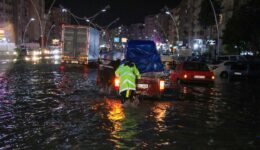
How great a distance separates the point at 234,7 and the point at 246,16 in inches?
1246

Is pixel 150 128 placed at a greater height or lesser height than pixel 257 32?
lesser

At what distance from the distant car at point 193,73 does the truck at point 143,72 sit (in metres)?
8.08

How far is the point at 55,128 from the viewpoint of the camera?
11.4 m

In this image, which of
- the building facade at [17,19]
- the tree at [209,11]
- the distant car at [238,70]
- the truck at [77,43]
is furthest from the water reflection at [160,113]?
the building facade at [17,19]

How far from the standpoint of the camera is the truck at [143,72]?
57.1ft

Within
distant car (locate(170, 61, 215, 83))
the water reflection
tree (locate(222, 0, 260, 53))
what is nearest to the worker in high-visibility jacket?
the water reflection

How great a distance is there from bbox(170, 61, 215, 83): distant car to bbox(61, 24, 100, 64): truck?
14.1 meters

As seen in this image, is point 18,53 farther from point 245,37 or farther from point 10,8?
point 10,8

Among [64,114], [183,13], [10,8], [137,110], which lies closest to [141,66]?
[137,110]

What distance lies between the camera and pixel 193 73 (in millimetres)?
28125

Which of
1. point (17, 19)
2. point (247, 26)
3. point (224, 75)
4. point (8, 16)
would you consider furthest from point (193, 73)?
point (17, 19)

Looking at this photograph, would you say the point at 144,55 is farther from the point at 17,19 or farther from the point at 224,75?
the point at 17,19

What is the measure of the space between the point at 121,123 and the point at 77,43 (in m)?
29.9

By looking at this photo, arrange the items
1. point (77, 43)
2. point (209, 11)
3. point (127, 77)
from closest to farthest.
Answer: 1. point (127, 77)
2. point (77, 43)
3. point (209, 11)
